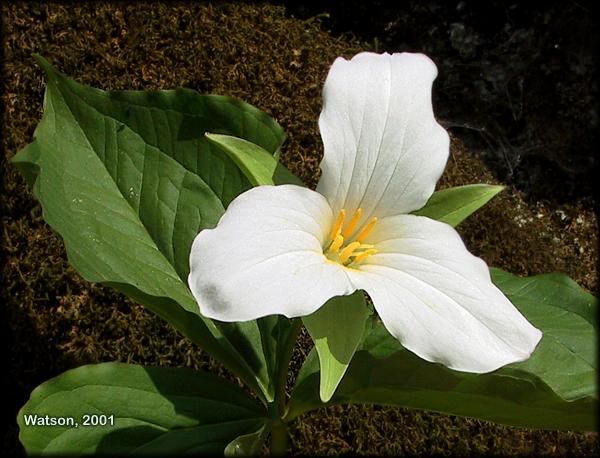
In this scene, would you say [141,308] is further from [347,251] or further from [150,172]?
[347,251]

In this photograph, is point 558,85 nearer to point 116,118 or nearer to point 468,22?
point 468,22

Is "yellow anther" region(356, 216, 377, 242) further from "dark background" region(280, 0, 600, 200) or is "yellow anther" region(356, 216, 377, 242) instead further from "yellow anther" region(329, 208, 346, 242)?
"dark background" region(280, 0, 600, 200)

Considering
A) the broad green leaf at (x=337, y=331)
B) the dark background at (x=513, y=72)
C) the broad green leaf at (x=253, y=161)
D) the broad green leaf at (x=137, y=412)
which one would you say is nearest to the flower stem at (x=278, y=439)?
the broad green leaf at (x=137, y=412)

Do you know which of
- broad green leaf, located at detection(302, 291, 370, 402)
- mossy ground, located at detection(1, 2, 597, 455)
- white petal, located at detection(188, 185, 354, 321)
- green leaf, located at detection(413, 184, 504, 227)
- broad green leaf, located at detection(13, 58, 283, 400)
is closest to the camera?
white petal, located at detection(188, 185, 354, 321)

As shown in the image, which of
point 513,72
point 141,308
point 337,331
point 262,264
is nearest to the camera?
point 262,264

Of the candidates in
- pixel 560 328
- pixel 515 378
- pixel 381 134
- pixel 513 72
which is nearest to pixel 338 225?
pixel 381 134

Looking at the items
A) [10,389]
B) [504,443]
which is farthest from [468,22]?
[10,389]

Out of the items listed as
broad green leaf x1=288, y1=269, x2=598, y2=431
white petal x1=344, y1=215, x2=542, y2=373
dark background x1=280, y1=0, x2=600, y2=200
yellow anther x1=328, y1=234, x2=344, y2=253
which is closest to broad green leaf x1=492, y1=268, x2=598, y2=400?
broad green leaf x1=288, y1=269, x2=598, y2=431
